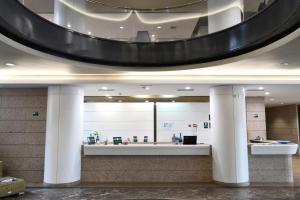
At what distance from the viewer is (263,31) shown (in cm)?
465

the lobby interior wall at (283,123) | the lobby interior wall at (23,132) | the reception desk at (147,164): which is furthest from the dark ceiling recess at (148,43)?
the lobby interior wall at (283,123)

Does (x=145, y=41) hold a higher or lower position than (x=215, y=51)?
higher

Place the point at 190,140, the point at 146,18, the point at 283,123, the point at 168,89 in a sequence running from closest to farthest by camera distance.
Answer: the point at 146,18 → the point at 190,140 → the point at 168,89 → the point at 283,123

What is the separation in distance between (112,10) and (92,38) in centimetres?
154

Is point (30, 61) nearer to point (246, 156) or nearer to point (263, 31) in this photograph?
point (263, 31)

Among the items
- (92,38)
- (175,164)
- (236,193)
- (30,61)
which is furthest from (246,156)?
(30,61)

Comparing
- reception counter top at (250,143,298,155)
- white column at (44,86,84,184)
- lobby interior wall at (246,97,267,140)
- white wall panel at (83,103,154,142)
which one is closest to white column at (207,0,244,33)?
reception counter top at (250,143,298,155)

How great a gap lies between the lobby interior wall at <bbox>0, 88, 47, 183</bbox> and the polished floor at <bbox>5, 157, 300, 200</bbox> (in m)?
0.90

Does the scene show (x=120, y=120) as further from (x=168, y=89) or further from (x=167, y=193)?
(x=167, y=193)

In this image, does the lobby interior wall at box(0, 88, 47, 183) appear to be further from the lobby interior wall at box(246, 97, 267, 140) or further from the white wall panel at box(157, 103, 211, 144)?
the lobby interior wall at box(246, 97, 267, 140)

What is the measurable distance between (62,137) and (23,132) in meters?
1.37

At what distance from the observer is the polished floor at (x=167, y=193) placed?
5770 millimetres

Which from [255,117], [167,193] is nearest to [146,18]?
[167,193]

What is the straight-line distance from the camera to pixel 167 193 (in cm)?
611
